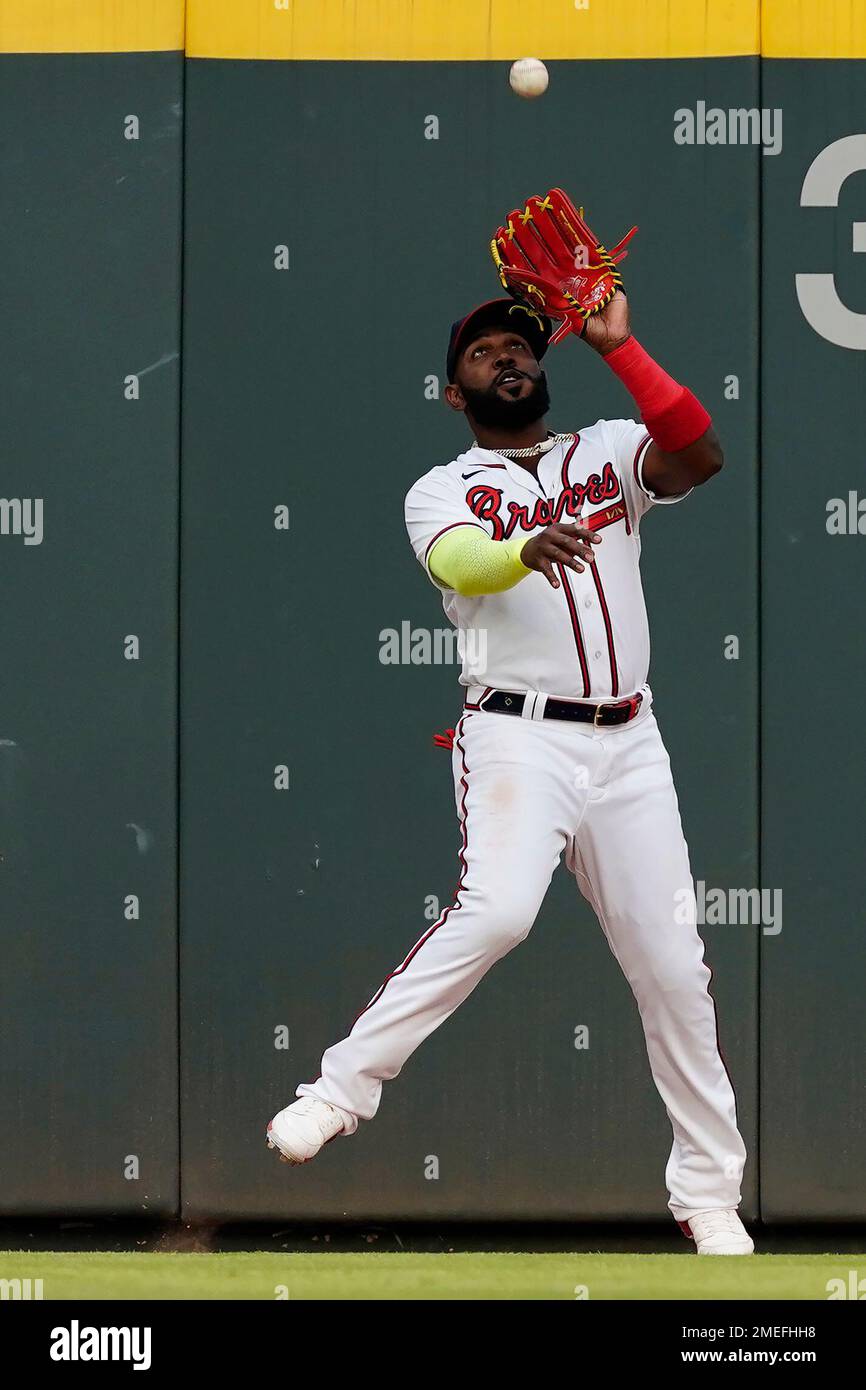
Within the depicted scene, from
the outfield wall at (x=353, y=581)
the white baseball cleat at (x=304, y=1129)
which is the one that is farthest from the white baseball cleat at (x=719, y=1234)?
the outfield wall at (x=353, y=581)

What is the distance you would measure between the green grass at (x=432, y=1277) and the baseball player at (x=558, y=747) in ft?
1.28

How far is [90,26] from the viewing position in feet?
13.4

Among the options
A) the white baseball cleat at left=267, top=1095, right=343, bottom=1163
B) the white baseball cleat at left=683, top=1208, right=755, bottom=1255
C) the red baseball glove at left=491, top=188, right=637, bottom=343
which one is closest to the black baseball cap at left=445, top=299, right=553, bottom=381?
the red baseball glove at left=491, top=188, right=637, bottom=343

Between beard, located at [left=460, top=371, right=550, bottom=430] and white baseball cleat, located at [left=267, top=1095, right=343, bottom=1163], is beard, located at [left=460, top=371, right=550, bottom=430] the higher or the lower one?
the higher one

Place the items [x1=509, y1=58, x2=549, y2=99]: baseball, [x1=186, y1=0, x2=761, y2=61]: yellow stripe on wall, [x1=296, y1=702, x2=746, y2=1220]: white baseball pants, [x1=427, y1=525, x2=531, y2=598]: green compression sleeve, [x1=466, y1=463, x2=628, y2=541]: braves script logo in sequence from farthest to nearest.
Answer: [x1=186, y1=0, x2=761, y2=61]: yellow stripe on wall
[x1=509, y1=58, x2=549, y2=99]: baseball
[x1=466, y1=463, x2=628, y2=541]: braves script logo
[x1=296, y1=702, x2=746, y2=1220]: white baseball pants
[x1=427, y1=525, x2=531, y2=598]: green compression sleeve

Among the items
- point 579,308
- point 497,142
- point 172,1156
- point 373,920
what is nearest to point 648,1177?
point 373,920

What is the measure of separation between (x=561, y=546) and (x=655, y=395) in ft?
1.51

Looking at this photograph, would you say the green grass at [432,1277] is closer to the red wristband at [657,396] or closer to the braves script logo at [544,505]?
the braves script logo at [544,505]

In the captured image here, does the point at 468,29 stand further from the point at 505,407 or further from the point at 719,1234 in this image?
the point at 719,1234

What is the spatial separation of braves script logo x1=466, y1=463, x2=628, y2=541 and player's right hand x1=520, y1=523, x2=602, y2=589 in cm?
44

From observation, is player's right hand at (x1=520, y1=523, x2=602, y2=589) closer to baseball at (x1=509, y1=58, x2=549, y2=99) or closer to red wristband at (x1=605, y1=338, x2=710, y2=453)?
red wristband at (x1=605, y1=338, x2=710, y2=453)

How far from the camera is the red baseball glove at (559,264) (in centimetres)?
312

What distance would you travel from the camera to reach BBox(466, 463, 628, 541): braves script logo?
3277 millimetres

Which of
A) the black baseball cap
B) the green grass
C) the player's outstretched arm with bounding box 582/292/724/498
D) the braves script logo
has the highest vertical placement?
the black baseball cap
